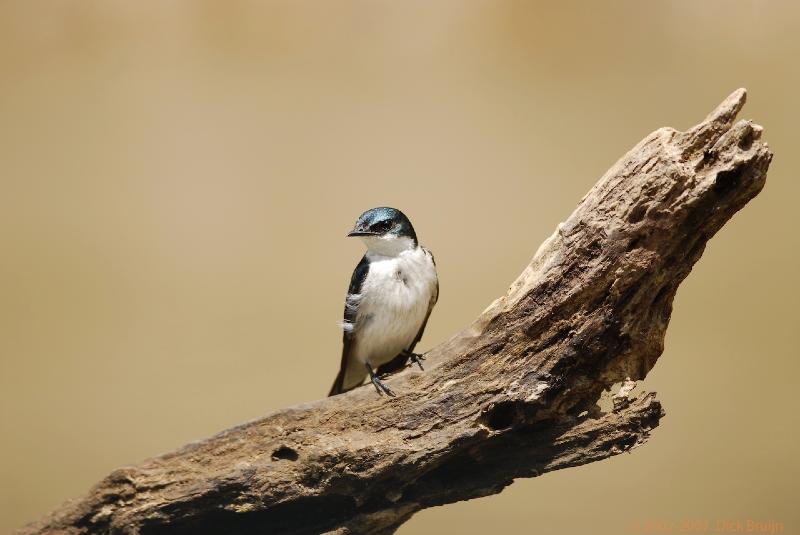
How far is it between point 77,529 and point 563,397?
6.55ft

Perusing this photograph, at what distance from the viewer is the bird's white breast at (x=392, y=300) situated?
3.34 m

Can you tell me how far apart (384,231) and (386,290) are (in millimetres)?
260

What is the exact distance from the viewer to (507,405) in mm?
2633

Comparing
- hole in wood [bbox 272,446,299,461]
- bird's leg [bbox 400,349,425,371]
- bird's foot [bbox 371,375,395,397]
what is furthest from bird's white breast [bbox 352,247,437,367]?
hole in wood [bbox 272,446,299,461]

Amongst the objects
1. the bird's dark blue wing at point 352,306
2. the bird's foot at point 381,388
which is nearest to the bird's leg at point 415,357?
the bird's foot at point 381,388

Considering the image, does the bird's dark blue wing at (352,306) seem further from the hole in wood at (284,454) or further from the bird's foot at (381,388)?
the hole in wood at (284,454)

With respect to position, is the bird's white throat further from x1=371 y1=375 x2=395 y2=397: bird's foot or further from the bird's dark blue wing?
x1=371 y1=375 x2=395 y2=397: bird's foot

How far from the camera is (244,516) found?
289 cm

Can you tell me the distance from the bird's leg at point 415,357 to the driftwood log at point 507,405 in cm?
4

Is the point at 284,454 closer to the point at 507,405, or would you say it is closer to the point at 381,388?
the point at 381,388

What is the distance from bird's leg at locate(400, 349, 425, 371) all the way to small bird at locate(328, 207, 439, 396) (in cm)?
2

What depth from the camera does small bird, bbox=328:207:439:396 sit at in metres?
3.32

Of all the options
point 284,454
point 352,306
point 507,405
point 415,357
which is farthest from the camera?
point 352,306

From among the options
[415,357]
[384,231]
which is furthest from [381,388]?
[384,231]
